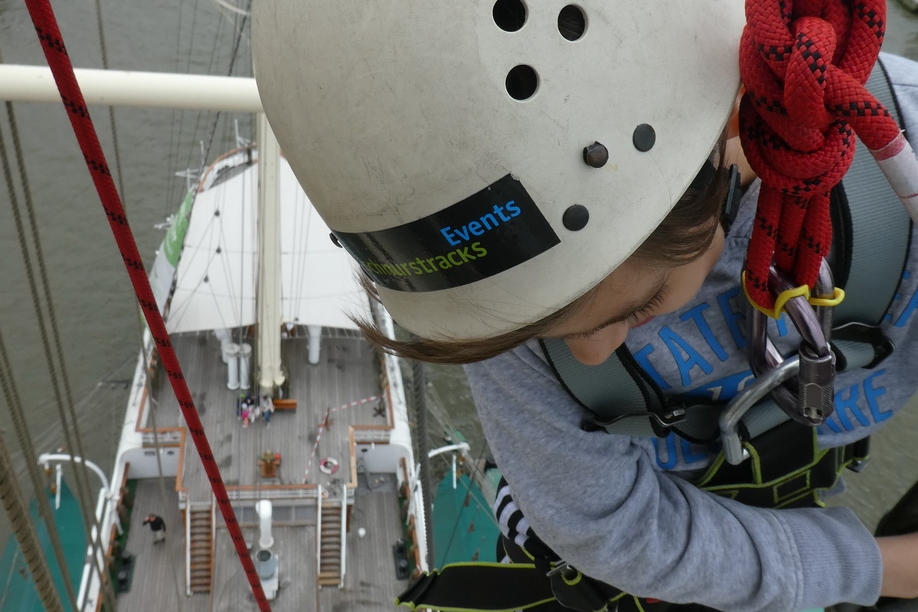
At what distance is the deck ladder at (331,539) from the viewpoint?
31.3ft

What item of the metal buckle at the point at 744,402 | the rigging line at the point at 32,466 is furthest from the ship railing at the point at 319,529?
the metal buckle at the point at 744,402

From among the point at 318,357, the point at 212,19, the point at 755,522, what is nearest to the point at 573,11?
the point at 755,522

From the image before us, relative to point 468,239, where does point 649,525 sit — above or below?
below

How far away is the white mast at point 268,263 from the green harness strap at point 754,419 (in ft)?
28.0

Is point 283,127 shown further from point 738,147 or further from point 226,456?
point 226,456

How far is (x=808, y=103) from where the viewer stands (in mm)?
908

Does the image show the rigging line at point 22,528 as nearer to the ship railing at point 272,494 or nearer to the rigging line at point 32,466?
the rigging line at point 32,466

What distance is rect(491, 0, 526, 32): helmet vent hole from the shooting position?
96 cm

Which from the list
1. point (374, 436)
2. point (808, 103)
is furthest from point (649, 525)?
point (374, 436)

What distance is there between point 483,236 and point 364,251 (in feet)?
0.69

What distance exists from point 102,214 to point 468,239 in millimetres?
12017

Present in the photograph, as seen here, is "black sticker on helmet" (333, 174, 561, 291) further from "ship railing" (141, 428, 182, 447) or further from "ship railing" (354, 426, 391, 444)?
"ship railing" (141, 428, 182, 447)

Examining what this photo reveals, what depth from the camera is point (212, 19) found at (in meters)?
14.7

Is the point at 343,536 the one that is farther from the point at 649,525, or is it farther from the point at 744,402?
the point at 744,402
